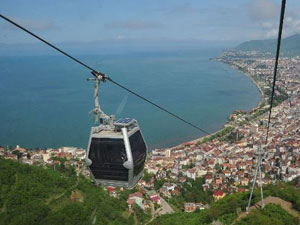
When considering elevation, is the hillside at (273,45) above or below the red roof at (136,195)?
above

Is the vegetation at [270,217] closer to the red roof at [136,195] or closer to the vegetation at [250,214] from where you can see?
the vegetation at [250,214]

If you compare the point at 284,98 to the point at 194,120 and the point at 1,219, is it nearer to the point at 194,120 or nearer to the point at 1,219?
the point at 194,120

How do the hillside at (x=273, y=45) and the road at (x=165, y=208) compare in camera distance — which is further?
the hillside at (x=273, y=45)

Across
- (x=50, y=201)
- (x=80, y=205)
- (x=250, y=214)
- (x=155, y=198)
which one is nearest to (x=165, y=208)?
(x=155, y=198)

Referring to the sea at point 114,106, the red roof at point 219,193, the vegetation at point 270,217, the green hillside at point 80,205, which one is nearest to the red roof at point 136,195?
the green hillside at point 80,205

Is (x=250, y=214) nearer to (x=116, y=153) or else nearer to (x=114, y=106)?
(x=116, y=153)

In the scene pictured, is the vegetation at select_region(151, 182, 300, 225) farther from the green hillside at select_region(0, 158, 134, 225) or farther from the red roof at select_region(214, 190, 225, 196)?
the red roof at select_region(214, 190, 225, 196)

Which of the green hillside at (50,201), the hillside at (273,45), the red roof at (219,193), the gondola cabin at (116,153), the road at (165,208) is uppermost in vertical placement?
the hillside at (273,45)
